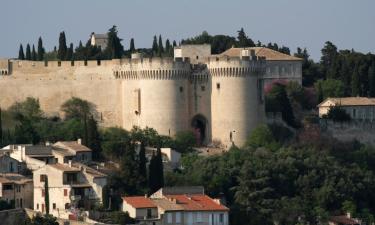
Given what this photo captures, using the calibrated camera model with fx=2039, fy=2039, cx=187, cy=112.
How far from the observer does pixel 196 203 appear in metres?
69.9

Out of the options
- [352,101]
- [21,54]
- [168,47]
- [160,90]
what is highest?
[168,47]

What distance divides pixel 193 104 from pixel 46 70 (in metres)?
6.06

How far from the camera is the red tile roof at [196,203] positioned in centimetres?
6938

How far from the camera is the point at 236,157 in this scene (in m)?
75.8

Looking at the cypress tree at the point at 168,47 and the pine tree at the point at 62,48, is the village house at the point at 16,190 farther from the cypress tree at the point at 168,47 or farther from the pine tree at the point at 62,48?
the cypress tree at the point at 168,47

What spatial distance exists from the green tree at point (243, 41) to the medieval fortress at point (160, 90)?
A: 16.8 meters

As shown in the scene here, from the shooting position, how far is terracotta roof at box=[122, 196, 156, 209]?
68500 millimetres

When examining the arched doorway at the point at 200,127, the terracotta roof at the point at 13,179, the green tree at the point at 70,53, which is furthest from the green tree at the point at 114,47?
the terracotta roof at the point at 13,179

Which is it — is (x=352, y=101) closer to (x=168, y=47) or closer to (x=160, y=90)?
(x=168, y=47)

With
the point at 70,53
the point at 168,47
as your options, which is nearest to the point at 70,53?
the point at 70,53

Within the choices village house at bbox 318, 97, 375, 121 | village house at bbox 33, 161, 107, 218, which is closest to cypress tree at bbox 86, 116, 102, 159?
village house at bbox 33, 161, 107, 218

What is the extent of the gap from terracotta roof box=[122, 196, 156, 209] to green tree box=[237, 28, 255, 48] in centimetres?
2916

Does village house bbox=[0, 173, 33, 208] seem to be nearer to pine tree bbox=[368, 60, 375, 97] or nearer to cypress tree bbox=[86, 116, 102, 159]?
cypress tree bbox=[86, 116, 102, 159]

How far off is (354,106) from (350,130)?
3553 millimetres
